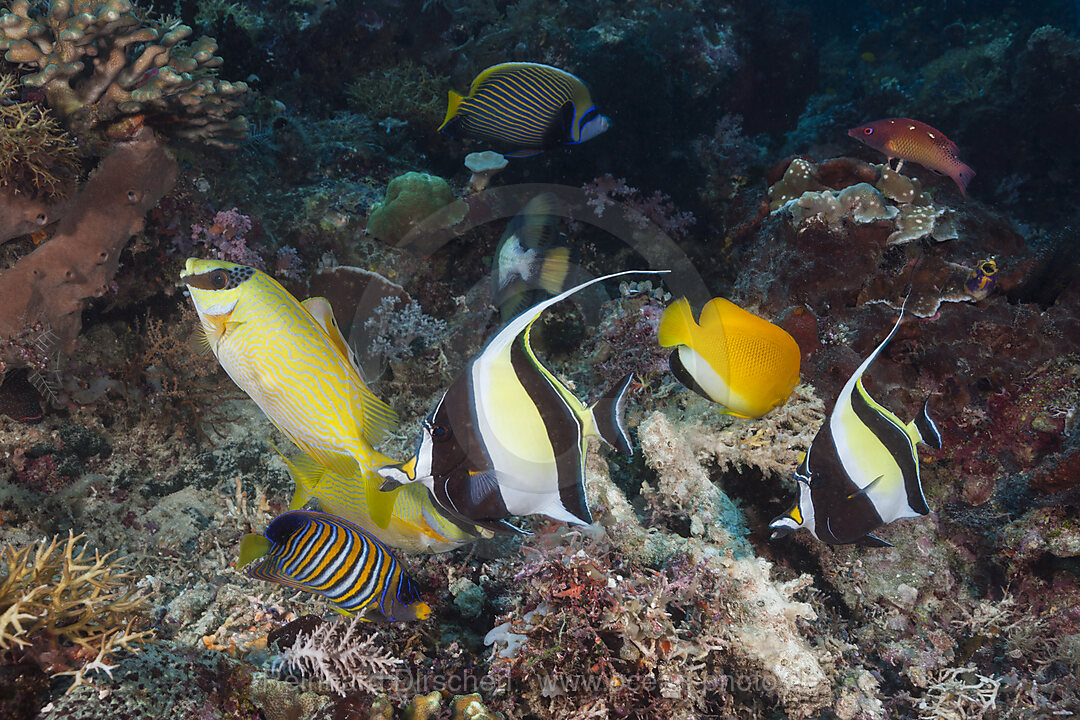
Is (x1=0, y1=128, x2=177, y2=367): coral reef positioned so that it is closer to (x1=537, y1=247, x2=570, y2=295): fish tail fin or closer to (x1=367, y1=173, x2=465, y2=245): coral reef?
(x1=367, y1=173, x2=465, y2=245): coral reef

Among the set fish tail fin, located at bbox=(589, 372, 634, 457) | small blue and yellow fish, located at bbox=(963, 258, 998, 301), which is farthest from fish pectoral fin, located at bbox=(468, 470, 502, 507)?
small blue and yellow fish, located at bbox=(963, 258, 998, 301)

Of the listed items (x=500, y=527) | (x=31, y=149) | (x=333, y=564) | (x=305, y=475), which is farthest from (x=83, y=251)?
(x=500, y=527)

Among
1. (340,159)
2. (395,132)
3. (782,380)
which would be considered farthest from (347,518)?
(395,132)

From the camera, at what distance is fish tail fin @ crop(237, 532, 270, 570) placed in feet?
6.17

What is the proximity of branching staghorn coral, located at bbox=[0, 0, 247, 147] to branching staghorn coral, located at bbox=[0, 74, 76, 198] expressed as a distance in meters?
0.15

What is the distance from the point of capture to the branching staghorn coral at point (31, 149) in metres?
3.17

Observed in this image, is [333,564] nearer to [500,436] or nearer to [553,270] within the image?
[500,436]

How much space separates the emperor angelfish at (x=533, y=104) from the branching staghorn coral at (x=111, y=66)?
175cm

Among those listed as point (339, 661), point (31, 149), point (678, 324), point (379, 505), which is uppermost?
point (31, 149)

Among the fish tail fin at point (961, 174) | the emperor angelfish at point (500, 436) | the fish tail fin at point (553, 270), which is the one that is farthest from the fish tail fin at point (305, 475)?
the fish tail fin at point (961, 174)

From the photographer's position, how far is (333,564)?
6.40ft

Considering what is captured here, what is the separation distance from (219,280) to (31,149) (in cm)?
251

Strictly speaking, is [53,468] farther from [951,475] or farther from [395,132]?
[951,475]

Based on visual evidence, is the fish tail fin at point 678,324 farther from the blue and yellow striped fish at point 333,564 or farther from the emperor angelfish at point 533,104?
the emperor angelfish at point 533,104
